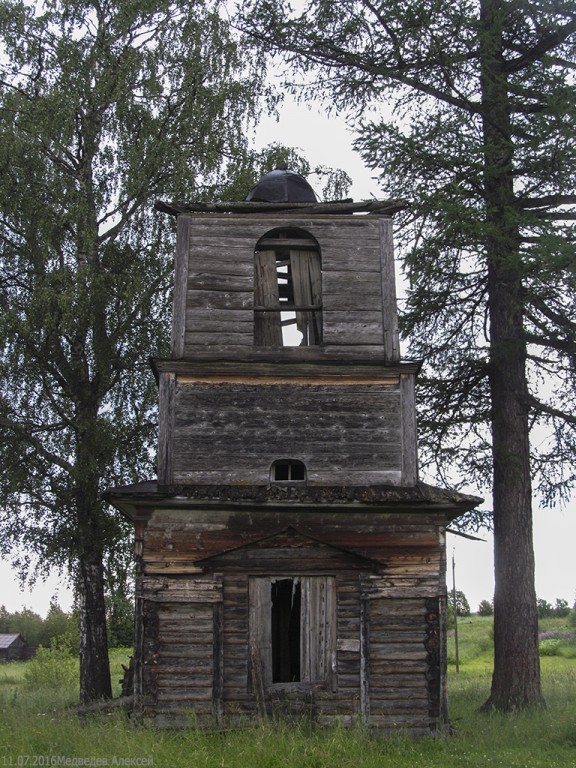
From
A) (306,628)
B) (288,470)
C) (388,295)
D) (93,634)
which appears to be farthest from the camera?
(93,634)

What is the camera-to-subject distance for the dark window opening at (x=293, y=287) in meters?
14.5

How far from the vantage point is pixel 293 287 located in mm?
14969

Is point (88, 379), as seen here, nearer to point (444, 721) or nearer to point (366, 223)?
point (366, 223)

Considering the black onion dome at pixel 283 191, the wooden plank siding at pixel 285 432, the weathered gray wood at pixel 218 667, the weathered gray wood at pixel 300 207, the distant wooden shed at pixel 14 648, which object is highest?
the black onion dome at pixel 283 191

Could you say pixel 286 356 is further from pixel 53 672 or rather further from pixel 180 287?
pixel 53 672

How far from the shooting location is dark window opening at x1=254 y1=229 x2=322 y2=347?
14.5m

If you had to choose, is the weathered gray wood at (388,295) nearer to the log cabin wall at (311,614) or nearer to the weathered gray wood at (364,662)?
the log cabin wall at (311,614)

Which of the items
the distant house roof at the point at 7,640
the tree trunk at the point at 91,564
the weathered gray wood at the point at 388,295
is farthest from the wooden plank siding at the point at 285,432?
the distant house roof at the point at 7,640

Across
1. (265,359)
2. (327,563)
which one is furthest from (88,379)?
(327,563)

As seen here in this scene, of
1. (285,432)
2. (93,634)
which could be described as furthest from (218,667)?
(93,634)

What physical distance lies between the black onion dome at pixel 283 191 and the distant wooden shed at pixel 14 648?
3384 cm

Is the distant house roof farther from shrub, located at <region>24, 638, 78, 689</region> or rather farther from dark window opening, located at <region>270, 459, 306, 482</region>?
dark window opening, located at <region>270, 459, 306, 482</region>

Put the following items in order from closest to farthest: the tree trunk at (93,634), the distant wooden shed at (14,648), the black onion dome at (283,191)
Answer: the black onion dome at (283,191)
the tree trunk at (93,634)
the distant wooden shed at (14,648)

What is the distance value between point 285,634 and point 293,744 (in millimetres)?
3983
